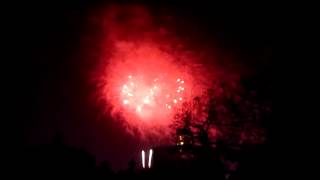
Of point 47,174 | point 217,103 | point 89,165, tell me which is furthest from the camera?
point 89,165

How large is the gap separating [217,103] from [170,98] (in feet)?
11.8

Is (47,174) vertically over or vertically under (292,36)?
under

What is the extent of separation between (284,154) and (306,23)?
2.19 metres

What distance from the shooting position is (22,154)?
116 feet

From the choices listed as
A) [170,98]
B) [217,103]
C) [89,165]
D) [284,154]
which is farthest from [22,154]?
[284,154]

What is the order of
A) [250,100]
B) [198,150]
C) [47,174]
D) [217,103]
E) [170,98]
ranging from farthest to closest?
[47,174] → [170,98] → [217,103] → [250,100] → [198,150]

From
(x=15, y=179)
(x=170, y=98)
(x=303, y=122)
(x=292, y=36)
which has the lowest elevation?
(x=15, y=179)

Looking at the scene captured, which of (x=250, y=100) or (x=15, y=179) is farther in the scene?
(x=15, y=179)

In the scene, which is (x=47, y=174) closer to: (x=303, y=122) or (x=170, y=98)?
(x=170, y=98)

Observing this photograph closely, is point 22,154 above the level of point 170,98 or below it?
below

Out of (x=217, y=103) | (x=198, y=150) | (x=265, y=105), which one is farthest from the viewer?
(x=217, y=103)

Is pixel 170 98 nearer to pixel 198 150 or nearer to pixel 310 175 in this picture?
pixel 198 150

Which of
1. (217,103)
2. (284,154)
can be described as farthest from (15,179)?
(284,154)

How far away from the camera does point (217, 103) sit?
90.0 feet
